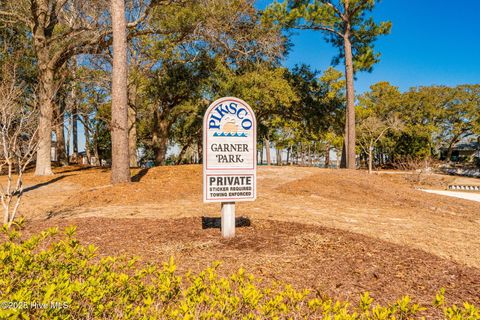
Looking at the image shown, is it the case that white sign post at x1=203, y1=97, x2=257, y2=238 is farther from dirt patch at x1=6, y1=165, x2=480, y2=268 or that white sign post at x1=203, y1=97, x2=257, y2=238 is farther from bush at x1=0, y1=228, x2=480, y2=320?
bush at x1=0, y1=228, x2=480, y2=320

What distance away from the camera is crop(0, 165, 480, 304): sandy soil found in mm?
3850

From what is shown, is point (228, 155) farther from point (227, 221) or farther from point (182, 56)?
point (182, 56)

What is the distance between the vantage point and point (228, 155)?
5.23 metres

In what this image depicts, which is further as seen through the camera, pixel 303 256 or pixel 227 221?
pixel 227 221

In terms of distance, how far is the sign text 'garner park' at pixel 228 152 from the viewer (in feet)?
16.8

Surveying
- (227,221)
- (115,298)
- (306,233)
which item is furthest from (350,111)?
(115,298)

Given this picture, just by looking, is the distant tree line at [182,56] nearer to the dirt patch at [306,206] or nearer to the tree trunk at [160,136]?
the tree trunk at [160,136]

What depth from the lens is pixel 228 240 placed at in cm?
502

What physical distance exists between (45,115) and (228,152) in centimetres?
1209

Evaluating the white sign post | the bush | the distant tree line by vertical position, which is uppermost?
the distant tree line

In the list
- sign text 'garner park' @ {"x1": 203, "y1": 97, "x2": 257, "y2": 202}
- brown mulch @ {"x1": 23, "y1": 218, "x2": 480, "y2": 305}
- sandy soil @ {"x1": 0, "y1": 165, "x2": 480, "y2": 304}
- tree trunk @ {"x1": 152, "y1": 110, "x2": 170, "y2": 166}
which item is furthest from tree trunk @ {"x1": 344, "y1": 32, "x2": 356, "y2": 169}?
sign text 'garner park' @ {"x1": 203, "y1": 97, "x2": 257, "y2": 202}

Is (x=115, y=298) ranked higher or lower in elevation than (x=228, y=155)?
lower

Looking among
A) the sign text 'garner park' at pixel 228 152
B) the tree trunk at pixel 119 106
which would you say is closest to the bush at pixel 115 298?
the sign text 'garner park' at pixel 228 152

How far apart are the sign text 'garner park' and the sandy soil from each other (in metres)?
0.73
